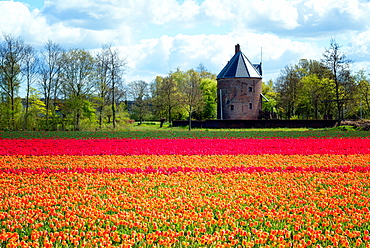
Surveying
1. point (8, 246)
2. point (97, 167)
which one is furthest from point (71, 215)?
point (97, 167)

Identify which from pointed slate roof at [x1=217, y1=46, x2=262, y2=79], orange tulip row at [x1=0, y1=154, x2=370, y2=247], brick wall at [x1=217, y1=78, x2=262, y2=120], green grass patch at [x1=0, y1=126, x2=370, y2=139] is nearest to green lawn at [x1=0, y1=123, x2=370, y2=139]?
green grass patch at [x1=0, y1=126, x2=370, y2=139]

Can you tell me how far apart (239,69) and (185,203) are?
5974 cm

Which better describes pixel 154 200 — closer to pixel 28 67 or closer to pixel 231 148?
pixel 231 148

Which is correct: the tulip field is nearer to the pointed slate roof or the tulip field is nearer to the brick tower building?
the brick tower building

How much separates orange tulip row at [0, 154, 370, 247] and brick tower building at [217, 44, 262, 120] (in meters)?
53.5

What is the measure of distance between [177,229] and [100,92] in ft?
151

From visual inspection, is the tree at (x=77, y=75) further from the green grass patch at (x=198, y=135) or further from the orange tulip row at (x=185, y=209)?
the orange tulip row at (x=185, y=209)

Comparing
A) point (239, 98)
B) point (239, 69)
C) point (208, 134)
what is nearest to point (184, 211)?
point (208, 134)

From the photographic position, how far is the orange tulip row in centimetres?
687

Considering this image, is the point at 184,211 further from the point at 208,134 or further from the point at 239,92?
the point at 239,92

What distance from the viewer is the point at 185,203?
9117 mm

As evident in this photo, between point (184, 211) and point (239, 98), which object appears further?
point (239, 98)

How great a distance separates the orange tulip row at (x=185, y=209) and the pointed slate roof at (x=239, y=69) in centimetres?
5432

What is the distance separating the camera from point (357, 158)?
671 inches
